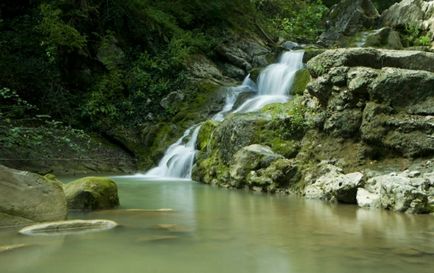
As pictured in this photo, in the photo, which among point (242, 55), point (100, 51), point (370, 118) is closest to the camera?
point (370, 118)

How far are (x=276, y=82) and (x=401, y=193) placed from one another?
1050 centimetres

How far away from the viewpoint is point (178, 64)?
20547 mm

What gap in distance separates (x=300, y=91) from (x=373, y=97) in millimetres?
5799

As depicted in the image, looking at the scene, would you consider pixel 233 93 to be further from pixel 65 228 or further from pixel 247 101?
pixel 65 228

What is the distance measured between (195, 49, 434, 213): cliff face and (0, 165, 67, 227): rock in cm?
513

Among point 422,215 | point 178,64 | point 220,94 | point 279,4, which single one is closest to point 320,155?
point 422,215

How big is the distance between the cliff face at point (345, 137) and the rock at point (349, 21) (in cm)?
1323

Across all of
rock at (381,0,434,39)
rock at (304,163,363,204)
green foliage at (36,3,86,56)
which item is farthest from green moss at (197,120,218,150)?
rock at (381,0,434,39)

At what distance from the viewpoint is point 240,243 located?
5.68 meters

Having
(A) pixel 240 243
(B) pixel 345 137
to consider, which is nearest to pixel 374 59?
(B) pixel 345 137

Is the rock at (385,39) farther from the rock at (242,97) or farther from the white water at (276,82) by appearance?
the rock at (242,97)

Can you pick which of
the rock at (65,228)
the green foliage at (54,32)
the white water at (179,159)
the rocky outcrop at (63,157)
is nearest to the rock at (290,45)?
the white water at (179,159)

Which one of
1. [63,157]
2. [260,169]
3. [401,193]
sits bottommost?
[401,193]

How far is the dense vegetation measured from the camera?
18.1 meters
